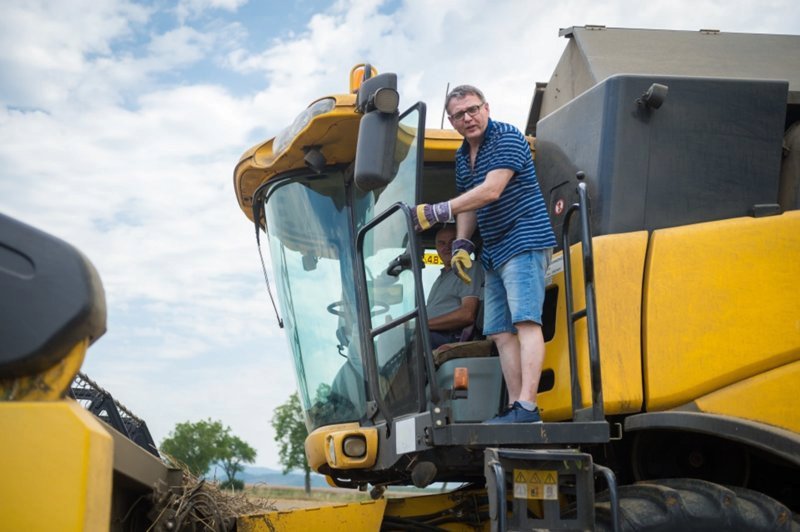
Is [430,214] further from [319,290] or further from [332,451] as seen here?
[332,451]

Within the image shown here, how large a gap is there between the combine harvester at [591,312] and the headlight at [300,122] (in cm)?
1

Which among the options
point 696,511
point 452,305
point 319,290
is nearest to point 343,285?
point 319,290

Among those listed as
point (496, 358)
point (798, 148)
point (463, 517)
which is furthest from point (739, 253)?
point (463, 517)

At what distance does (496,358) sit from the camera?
14.3 ft

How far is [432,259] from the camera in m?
5.37

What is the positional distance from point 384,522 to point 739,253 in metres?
2.26

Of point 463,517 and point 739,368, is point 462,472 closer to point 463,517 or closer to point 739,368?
point 463,517

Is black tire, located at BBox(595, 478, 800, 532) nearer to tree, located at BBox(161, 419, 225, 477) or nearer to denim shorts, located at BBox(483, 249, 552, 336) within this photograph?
denim shorts, located at BBox(483, 249, 552, 336)

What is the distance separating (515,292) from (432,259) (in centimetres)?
130

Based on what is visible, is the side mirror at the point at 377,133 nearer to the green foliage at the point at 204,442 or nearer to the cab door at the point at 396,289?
the cab door at the point at 396,289

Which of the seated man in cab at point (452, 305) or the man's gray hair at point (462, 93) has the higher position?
the man's gray hair at point (462, 93)

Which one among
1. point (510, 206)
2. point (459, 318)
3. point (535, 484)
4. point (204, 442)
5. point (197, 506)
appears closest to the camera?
point (535, 484)

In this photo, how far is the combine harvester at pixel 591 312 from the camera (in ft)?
12.3

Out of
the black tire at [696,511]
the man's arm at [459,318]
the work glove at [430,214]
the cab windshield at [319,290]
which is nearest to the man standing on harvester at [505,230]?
the work glove at [430,214]
